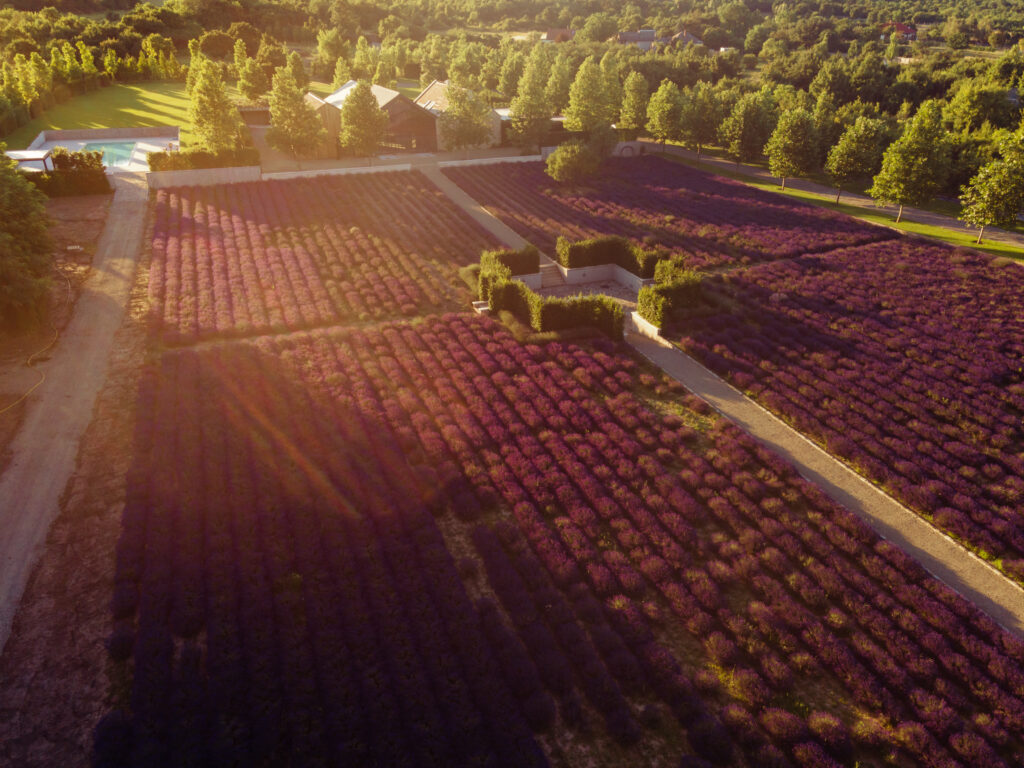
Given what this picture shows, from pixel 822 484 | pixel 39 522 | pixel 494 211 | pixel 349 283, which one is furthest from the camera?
pixel 494 211

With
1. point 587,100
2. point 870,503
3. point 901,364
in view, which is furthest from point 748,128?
point 870,503

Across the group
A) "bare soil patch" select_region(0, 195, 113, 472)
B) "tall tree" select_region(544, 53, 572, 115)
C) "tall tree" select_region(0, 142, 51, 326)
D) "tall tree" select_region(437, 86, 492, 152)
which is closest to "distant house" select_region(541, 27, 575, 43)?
"tall tree" select_region(544, 53, 572, 115)

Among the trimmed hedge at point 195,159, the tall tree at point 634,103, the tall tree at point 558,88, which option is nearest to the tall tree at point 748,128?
the tall tree at point 634,103

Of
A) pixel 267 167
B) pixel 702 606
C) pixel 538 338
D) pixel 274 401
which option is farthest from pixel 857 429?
pixel 267 167

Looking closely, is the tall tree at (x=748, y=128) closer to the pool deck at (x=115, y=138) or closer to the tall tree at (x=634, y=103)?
the tall tree at (x=634, y=103)

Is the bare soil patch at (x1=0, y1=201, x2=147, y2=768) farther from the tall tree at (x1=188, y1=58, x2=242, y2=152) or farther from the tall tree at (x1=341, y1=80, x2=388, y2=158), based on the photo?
the tall tree at (x1=341, y1=80, x2=388, y2=158)

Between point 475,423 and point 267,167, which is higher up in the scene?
point 267,167

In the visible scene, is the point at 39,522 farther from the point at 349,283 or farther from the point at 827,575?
the point at 827,575
